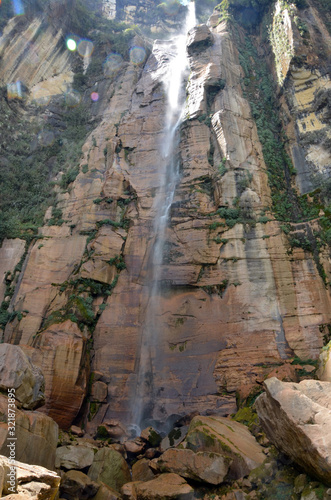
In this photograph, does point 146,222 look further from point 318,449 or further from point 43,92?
point 43,92

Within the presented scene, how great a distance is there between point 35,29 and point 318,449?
3244 centimetres

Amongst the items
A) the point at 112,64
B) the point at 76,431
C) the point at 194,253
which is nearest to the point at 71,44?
the point at 112,64

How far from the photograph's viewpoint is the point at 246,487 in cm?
883

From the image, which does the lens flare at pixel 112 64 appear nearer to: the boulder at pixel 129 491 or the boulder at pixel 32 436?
the boulder at pixel 32 436

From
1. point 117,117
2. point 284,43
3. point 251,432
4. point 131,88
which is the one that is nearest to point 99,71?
point 131,88

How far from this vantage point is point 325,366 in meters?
12.0

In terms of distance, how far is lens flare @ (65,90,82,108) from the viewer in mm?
29064

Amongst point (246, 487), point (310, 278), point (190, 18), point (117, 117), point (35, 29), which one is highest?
point (190, 18)

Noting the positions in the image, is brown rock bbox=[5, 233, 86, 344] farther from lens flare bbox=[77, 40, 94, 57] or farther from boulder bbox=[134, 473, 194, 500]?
lens flare bbox=[77, 40, 94, 57]

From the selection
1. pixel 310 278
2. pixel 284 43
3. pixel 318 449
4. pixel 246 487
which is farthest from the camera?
pixel 284 43

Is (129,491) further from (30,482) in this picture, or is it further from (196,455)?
(30,482)

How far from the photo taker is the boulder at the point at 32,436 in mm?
8391

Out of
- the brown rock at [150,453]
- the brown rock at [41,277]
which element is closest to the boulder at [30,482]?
the brown rock at [150,453]

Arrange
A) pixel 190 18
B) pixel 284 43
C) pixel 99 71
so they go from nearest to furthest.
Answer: pixel 284 43, pixel 99 71, pixel 190 18
